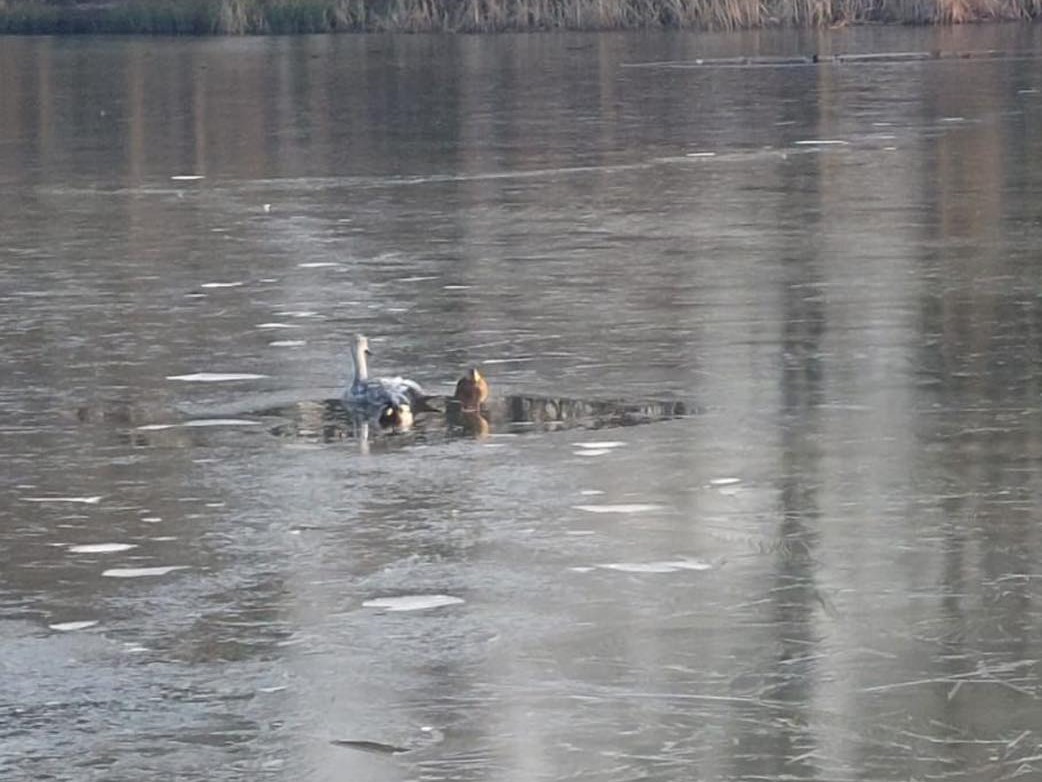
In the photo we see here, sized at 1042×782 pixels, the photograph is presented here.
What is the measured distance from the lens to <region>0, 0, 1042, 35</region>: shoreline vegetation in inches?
1730

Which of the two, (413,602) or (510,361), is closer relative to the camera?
(413,602)

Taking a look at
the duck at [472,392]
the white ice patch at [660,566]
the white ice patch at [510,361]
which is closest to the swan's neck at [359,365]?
the duck at [472,392]

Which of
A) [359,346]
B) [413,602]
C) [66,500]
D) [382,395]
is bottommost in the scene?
[413,602]

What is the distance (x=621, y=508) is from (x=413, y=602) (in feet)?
4.03

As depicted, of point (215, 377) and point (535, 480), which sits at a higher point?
point (215, 377)

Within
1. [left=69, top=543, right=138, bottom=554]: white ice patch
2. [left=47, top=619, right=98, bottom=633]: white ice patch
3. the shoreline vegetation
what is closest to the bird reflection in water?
[left=69, top=543, right=138, bottom=554]: white ice patch

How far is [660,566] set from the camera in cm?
701

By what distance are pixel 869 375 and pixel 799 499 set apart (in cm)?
221

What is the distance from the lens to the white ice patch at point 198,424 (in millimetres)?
9308

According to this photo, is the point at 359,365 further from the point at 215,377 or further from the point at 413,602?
the point at 413,602

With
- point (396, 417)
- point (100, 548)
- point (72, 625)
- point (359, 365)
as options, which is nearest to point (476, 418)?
point (396, 417)

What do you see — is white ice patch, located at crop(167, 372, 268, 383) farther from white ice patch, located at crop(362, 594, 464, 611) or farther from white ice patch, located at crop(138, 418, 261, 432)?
white ice patch, located at crop(362, 594, 464, 611)

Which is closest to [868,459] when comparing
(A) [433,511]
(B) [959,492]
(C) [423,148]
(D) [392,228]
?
(B) [959,492]

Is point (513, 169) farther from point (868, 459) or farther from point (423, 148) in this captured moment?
point (868, 459)
